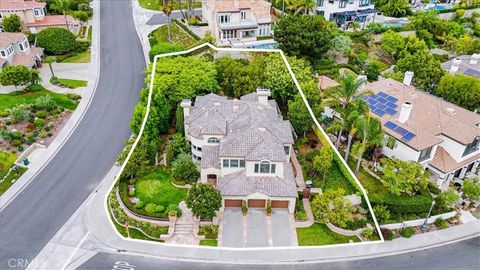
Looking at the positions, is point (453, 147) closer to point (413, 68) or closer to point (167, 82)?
point (413, 68)

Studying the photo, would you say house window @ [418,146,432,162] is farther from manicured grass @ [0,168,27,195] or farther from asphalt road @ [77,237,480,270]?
manicured grass @ [0,168,27,195]

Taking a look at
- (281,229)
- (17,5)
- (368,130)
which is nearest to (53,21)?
(17,5)

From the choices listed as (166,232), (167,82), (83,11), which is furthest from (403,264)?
(83,11)

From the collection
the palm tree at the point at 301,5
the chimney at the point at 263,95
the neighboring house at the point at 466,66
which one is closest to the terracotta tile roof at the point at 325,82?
the chimney at the point at 263,95

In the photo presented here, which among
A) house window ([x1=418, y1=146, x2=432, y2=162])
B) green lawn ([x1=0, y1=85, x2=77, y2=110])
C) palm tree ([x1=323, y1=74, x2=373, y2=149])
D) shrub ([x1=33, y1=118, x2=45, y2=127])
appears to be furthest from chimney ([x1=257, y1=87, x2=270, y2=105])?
shrub ([x1=33, y1=118, x2=45, y2=127])

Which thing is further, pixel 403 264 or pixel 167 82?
pixel 167 82

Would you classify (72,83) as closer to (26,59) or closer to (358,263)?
(26,59)
